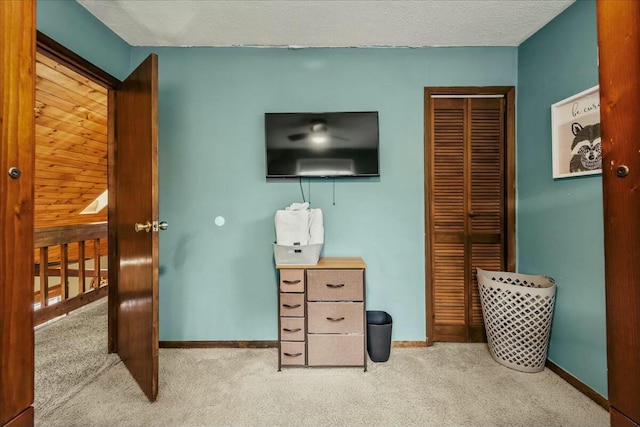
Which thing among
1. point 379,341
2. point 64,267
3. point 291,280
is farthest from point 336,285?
point 64,267

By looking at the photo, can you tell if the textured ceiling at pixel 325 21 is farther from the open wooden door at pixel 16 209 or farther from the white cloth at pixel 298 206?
the open wooden door at pixel 16 209

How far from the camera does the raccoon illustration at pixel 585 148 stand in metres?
1.72

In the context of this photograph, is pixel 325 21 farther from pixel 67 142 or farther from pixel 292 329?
pixel 67 142

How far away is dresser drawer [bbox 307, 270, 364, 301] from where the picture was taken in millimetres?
2025

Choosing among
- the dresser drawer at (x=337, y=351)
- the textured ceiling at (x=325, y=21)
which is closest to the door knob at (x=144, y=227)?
the dresser drawer at (x=337, y=351)

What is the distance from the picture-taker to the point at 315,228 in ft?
6.93

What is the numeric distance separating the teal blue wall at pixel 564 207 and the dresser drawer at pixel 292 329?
1.77 meters

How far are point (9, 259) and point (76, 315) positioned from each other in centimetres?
291

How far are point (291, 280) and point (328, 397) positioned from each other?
750 millimetres

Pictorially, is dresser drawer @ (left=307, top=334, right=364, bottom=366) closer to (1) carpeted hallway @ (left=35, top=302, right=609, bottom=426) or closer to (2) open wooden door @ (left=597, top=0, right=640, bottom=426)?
(1) carpeted hallway @ (left=35, top=302, right=609, bottom=426)

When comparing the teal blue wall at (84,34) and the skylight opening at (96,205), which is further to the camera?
the skylight opening at (96,205)

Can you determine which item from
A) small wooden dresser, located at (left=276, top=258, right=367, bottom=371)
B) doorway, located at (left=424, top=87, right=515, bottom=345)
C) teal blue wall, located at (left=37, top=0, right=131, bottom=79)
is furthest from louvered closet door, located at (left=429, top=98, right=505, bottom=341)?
teal blue wall, located at (left=37, top=0, right=131, bottom=79)

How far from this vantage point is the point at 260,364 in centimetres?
212

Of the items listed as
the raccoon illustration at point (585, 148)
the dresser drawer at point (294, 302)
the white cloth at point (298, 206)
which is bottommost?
the dresser drawer at point (294, 302)
